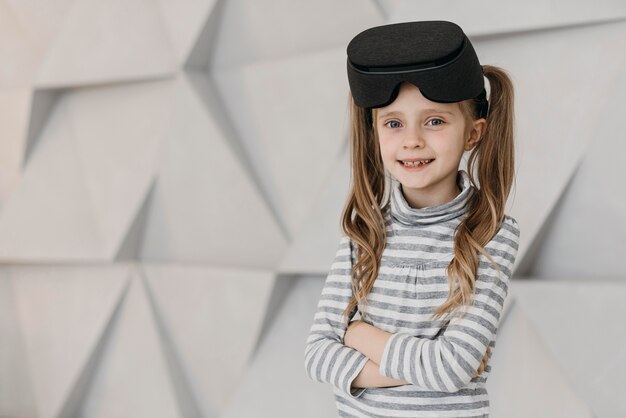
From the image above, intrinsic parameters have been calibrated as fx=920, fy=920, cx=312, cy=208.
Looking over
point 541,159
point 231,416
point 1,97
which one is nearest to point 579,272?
point 541,159

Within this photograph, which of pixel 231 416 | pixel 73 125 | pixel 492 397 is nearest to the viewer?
pixel 492 397

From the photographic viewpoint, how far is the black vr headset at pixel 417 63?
144 cm

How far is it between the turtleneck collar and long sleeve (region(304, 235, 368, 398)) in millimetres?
120

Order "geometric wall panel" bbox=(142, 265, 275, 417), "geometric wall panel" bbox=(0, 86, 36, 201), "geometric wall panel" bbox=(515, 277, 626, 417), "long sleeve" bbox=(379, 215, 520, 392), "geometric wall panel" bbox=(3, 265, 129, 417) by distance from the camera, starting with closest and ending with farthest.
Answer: "long sleeve" bbox=(379, 215, 520, 392) < "geometric wall panel" bbox=(515, 277, 626, 417) < "geometric wall panel" bbox=(142, 265, 275, 417) < "geometric wall panel" bbox=(3, 265, 129, 417) < "geometric wall panel" bbox=(0, 86, 36, 201)

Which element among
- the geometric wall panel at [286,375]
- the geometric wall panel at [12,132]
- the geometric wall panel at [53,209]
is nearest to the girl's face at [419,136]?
the geometric wall panel at [286,375]

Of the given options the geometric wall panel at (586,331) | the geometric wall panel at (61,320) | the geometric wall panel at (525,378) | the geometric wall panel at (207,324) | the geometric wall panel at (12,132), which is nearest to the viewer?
the geometric wall panel at (586,331)

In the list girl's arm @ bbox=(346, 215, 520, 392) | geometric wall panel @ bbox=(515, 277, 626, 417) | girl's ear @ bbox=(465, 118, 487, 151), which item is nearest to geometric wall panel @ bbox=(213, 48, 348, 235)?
geometric wall panel @ bbox=(515, 277, 626, 417)

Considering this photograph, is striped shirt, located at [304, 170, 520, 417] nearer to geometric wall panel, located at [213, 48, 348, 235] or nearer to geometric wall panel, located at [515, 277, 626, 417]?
geometric wall panel, located at [515, 277, 626, 417]

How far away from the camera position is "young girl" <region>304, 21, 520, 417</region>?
1433 mm

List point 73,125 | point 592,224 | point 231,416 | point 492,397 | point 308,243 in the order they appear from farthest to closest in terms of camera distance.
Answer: point 73,125 → point 231,416 → point 308,243 → point 492,397 → point 592,224

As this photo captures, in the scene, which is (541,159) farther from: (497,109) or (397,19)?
(497,109)

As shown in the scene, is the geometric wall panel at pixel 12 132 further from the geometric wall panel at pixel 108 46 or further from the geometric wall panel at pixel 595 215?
the geometric wall panel at pixel 595 215

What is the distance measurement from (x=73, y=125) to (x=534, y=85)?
1905 mm

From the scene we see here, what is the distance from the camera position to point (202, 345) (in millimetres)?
3381
